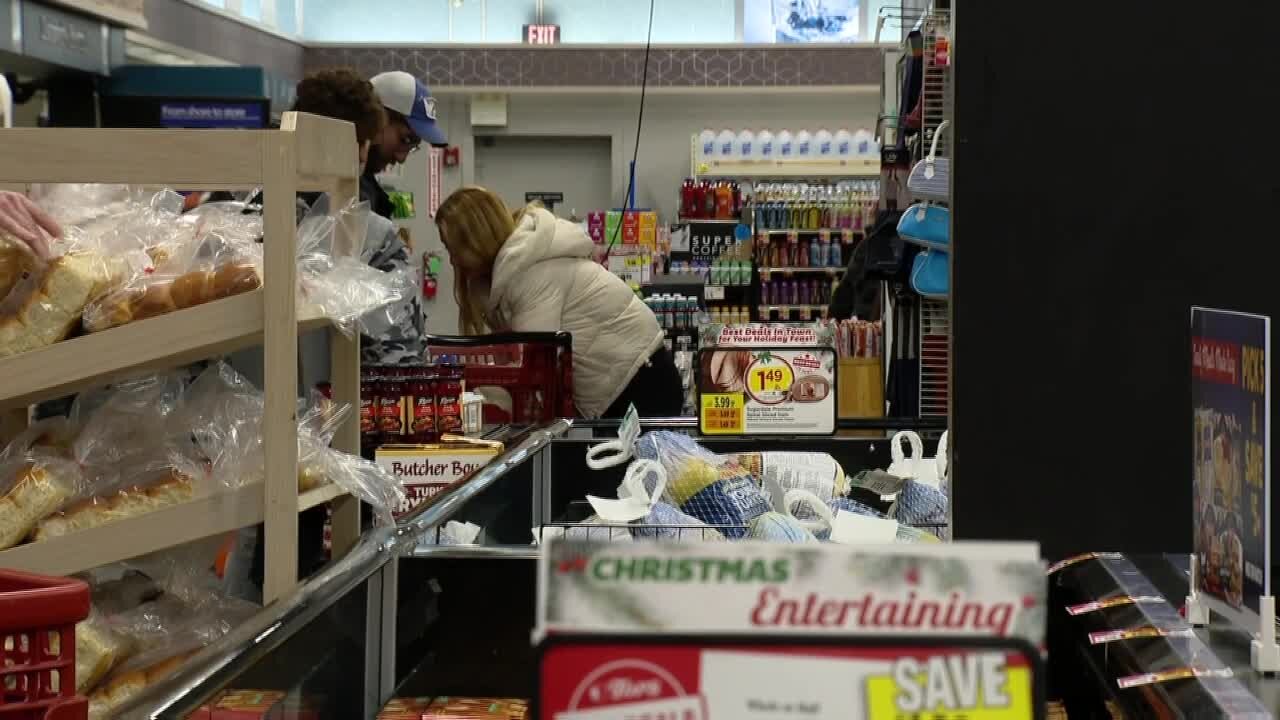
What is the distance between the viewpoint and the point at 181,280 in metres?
1.53

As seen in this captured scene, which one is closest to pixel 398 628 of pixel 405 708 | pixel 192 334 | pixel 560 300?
pixel 405 708

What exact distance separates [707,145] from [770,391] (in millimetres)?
8640

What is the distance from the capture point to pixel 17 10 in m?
7.20

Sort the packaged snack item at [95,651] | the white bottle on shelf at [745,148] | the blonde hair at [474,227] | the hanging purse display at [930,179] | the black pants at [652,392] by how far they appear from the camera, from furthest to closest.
Result: the white bottle on shelf at [745,148] → the black pants at [652,392] → the hanging purse display at [930,179] → the blonde hair at [474,227] → the packaged snack item at [95,651]

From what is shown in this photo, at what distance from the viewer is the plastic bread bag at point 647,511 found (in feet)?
7.58

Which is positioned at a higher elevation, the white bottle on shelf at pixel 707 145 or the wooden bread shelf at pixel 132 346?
the white bottle on shelf at pixel 707 145

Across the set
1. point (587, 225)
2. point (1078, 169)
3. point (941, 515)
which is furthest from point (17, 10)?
point (1078, 169)

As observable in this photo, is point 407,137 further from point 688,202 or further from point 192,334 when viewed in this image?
point 688,202

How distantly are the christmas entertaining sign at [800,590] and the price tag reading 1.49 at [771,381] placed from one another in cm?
273

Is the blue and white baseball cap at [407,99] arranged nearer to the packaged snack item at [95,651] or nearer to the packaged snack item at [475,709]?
the packaged snack item at [475,709]

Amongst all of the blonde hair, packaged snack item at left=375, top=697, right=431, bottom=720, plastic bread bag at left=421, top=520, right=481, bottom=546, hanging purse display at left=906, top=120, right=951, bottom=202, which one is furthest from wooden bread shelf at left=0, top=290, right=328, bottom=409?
hanging purse display at left=906, top=120, right=951, bottom=202

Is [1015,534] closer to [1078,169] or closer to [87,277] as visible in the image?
[1078,169]

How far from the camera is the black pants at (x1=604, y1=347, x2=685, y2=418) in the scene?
4863mm

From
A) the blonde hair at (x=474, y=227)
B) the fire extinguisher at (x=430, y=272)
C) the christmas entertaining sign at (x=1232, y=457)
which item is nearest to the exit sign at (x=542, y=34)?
the fire extinguisher at (x=430, y=272)
